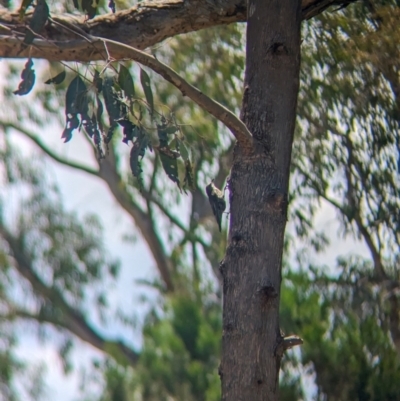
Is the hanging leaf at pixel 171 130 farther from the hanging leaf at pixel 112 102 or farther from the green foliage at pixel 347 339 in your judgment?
the green foliage at pixel 347 339

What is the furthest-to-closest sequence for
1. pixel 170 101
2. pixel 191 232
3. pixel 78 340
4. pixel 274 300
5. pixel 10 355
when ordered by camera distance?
pixel 78 340 < pixel 10 355 < pixel 191 232 < pixel 170 101 < pixel 274 300

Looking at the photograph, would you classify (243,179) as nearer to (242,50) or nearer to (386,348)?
(242,50)

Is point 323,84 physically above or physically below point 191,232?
below

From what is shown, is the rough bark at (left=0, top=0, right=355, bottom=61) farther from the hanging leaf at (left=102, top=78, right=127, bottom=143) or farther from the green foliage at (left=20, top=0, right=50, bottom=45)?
the green foliage at (left=20, top=0, right=50, bottom=45)

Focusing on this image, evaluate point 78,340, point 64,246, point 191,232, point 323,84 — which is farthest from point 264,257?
point 78,340

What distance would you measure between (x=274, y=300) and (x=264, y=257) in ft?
0.72

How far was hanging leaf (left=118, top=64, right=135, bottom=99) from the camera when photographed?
493 cm

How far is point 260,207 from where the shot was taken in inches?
190

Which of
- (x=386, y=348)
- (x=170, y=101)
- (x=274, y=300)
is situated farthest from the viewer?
(x=170, y=101)

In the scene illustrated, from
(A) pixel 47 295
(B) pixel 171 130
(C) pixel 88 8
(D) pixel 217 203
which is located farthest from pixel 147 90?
(A) pixel 47 295

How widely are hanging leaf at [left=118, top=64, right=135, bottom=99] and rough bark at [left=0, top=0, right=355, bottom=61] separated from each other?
26 centimetres

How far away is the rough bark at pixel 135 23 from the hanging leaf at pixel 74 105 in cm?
36

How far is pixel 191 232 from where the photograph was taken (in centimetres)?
→ 1541

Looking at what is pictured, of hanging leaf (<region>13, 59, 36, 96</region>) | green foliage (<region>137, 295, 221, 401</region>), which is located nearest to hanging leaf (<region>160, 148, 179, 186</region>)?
hanging leaf (<region>13, 59, 36, 96</region>)
